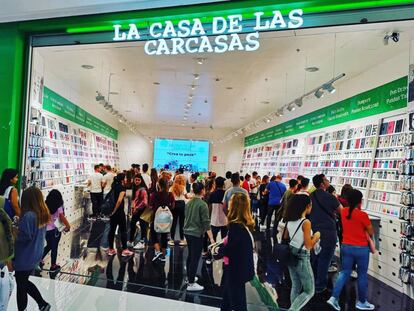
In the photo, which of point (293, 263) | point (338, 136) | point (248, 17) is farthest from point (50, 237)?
point (338, 136)

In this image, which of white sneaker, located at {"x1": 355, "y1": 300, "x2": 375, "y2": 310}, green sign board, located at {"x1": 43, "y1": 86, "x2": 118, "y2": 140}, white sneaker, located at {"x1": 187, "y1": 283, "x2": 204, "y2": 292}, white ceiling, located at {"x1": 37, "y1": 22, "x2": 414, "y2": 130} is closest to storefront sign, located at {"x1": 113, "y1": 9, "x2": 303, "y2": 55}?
white ceiling, located at {"x1": 37, "y1": 22, "x2": 414, "y2": 130}

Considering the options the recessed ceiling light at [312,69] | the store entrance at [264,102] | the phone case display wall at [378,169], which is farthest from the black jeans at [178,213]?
the recessed ceiling light at [312,69]

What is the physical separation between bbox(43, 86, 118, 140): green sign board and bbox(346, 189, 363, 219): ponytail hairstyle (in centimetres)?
694

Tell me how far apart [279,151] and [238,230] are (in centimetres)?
1001

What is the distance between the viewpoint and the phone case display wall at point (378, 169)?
520 cm

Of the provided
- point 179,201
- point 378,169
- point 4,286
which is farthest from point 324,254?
point 4,286

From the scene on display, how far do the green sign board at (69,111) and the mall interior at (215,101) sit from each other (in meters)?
0.07

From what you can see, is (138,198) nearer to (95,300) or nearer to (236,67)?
(95,300)

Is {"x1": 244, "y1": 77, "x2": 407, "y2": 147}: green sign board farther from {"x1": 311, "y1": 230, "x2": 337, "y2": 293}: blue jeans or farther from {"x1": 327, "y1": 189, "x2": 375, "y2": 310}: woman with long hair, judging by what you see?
{"x1": 311, "y1": 230, "x2": 337, "y2": 293}: blue jeans

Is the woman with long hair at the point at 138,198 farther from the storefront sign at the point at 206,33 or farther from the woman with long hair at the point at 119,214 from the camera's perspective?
the storefront sign at the point at 206,33

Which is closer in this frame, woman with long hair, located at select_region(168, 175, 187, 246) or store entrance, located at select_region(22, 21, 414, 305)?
store entrance, located at select_region(22, 21, 414, 305)

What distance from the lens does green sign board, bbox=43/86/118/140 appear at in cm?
832

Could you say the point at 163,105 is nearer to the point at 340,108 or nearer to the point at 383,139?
the point at 340,108

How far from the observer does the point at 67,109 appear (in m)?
9.70
